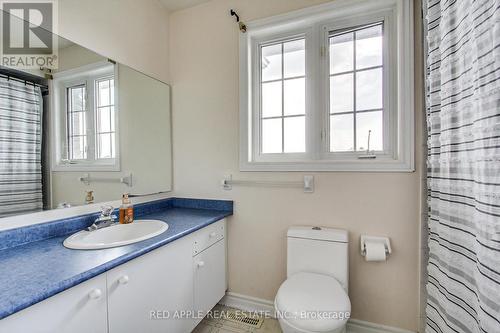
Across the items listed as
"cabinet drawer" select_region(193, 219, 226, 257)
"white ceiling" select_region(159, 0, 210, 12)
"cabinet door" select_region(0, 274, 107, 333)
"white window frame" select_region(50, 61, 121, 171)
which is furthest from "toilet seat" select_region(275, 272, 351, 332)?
"white ceiling" select_region(159, 0, 210, 12)

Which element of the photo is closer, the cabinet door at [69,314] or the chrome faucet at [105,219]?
the cabinet door at [69,314]

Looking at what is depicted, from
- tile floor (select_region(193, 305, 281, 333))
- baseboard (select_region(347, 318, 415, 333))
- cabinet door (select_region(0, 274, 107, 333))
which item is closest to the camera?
cabinet door (select_region(0, 274, 107, 333))

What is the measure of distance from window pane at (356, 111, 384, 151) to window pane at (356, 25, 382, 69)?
35 cm

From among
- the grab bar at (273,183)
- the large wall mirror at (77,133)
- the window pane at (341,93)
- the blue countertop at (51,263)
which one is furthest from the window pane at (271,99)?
the blue countertop at (51,263)

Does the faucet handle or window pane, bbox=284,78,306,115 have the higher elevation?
window pane, bbox=284,78,306,115

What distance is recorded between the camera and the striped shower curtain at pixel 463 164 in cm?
73

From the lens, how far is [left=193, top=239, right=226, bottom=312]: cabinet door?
1492 mm

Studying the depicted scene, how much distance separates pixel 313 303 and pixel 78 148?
161 centimetres

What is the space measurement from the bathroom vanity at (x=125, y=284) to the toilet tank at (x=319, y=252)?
57 cm

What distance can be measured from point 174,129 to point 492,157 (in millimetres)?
2022

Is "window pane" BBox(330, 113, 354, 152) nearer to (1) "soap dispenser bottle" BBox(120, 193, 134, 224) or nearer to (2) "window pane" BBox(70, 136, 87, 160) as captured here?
(1) "soap dispenser bottle" BBox(120, 193, 134, 224)

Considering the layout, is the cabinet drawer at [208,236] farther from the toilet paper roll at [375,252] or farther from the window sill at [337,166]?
the toilet paper roll at [375,252]

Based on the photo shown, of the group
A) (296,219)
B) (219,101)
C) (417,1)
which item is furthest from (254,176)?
(417,1)

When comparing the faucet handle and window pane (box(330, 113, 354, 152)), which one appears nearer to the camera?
the faucet handle
